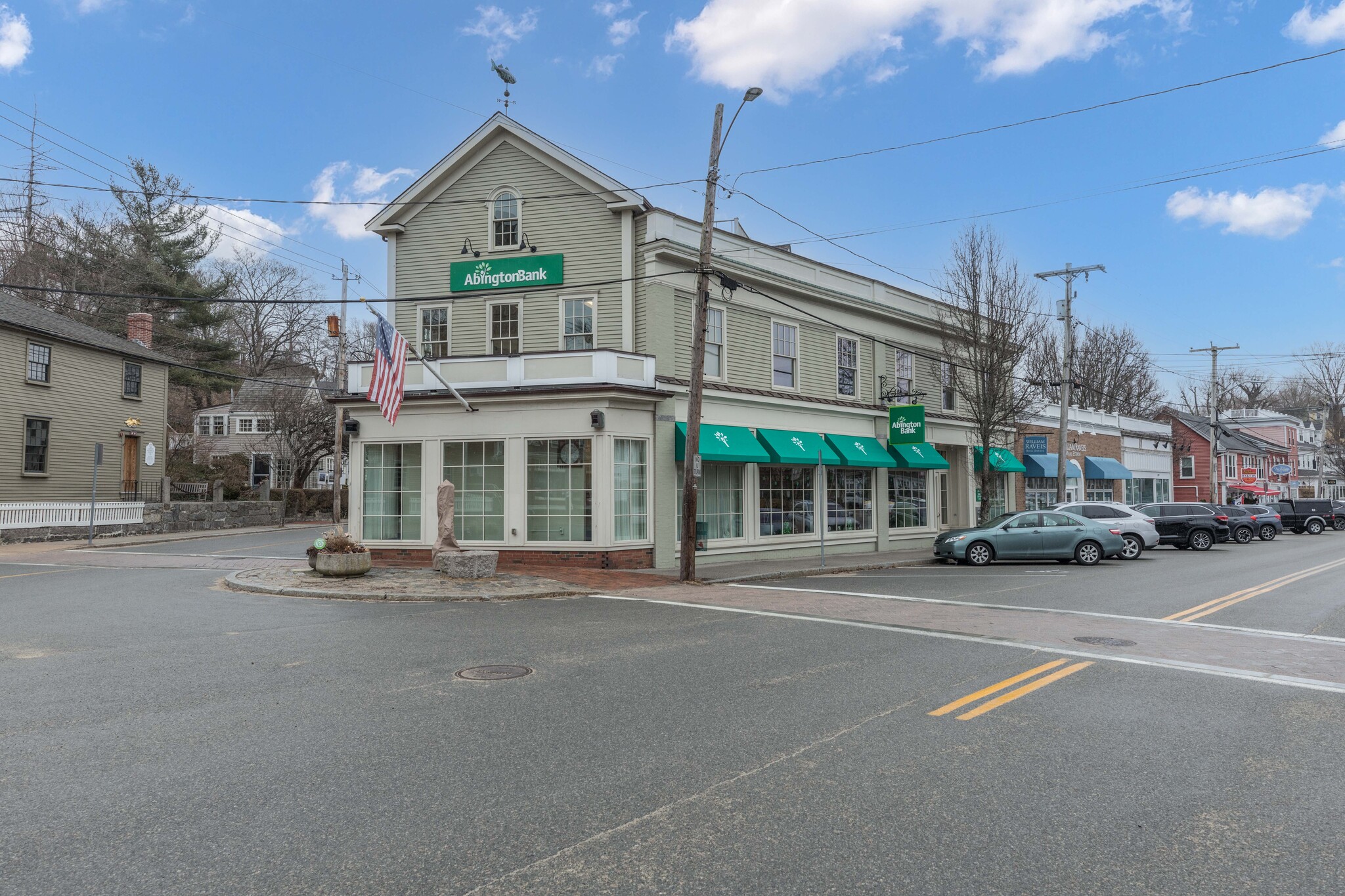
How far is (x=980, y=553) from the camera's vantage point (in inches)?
881

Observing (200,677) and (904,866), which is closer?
(904,866)

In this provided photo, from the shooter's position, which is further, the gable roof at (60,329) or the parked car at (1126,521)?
the gable roof at (60,329)

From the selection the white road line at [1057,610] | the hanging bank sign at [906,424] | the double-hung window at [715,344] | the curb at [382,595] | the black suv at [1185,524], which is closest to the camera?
the white road line at [1057,610]

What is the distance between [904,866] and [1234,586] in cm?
1548

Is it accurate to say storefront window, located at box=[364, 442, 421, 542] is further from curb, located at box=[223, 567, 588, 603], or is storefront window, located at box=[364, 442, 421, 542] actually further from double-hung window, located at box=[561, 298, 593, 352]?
curb, located at box=[223, 567, 588, 603]

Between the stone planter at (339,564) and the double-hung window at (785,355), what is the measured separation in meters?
11.4

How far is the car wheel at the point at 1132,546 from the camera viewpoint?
23875 millimetres

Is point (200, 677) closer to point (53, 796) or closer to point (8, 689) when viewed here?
point (8, 689)

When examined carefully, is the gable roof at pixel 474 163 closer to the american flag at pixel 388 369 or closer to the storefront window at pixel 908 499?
the american flag at pixel 388 369

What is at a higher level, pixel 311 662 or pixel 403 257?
pixel 403 257

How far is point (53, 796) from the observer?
4.68 m

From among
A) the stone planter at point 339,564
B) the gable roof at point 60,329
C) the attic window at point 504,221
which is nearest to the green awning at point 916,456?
the attic window at point 504,221

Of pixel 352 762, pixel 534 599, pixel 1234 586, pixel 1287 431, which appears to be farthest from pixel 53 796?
pixel 1287 431

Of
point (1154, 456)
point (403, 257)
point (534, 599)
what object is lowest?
point (534, 599)
